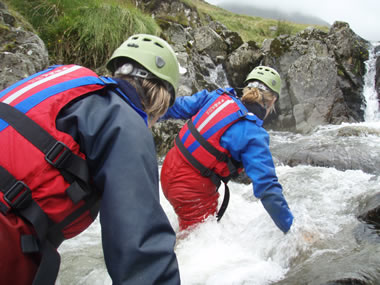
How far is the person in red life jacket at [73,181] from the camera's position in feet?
3.54

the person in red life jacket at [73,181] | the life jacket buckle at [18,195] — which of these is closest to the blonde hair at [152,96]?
the person in red life jacket at [73,181]

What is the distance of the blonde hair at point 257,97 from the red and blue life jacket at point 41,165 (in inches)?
96.0

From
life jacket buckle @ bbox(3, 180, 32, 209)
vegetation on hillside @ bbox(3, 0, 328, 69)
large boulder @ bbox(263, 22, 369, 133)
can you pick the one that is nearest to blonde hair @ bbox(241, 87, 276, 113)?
life jacket buckle @ bbox(3, 180, 32, 209)

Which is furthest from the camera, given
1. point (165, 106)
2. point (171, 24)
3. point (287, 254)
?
point (171, 24)

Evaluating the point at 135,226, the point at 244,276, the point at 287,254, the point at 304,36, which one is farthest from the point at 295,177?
the point at 304,36

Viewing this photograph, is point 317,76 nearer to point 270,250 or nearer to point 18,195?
point 270,250

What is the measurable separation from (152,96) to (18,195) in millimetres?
843

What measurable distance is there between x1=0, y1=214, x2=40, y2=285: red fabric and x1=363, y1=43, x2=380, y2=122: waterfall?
543 inches

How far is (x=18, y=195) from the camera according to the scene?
109 cm

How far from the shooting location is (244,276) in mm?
2559

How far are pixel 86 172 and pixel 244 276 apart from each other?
77.1 inches

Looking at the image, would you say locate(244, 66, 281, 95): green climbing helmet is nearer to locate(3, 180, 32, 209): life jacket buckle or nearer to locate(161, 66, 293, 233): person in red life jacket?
locate(161, 66, 293, 233): person in red life jacket

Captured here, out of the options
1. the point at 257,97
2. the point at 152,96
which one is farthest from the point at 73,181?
the point at 257,97

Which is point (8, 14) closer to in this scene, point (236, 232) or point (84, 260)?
point (84, 260)
